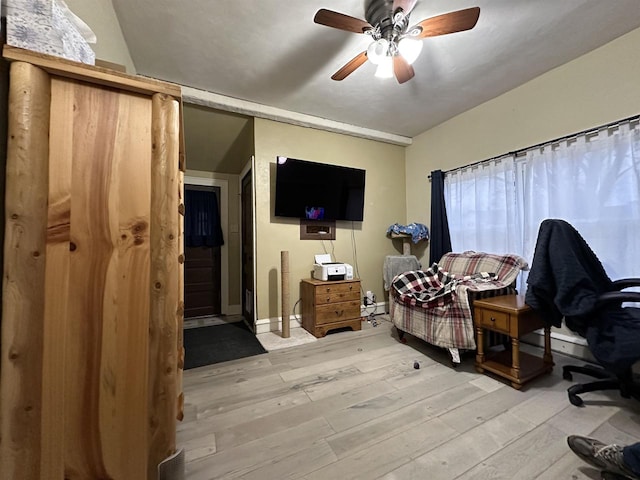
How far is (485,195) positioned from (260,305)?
111 inches

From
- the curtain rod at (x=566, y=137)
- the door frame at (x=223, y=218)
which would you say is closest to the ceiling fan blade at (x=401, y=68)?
the curtain rod at (x=566, y=137)

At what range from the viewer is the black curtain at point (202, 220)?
3607mm

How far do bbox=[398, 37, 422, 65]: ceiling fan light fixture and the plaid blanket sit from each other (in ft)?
5.61

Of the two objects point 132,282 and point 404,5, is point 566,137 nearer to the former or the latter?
point 404,5

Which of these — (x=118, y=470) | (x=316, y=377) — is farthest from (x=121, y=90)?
(x=316, y=377)

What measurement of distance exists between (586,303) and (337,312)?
75.0 inches

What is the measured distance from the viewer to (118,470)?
66 centimetres

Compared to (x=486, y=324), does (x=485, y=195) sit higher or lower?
higher

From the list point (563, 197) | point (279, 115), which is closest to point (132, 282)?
point (279, 115)

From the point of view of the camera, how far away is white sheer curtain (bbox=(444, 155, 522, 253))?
2422 millimetres

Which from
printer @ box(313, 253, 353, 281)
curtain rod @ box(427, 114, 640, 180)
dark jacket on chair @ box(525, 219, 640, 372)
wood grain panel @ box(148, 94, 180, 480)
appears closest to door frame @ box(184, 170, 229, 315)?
printer @ box(313, 253, 353, 281)

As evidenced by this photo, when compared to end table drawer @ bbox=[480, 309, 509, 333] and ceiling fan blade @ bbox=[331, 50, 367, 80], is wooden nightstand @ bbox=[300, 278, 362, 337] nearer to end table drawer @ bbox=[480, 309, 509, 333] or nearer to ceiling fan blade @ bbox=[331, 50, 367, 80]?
end table drawer @ bbox=[480, 309, 509, 333]

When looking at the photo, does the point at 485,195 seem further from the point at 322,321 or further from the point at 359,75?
the point at 322,321

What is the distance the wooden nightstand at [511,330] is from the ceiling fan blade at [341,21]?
6.64 feet
